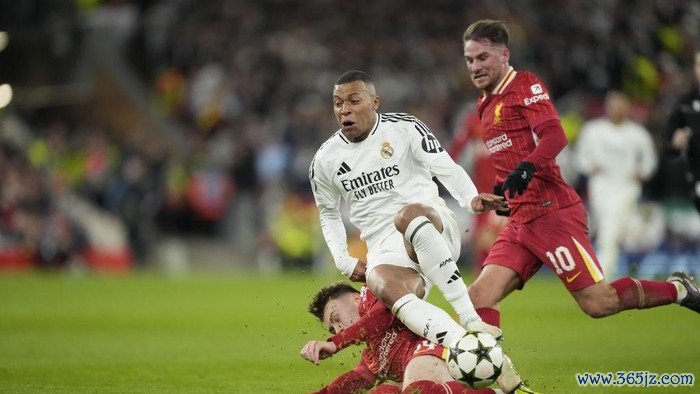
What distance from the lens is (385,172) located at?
24.3 feet

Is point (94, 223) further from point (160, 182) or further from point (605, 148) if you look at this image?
point (605, 148)

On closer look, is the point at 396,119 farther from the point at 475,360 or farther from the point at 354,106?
the point at 475,360

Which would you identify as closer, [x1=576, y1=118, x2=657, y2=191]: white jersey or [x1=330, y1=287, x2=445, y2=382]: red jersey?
[x1=330, y1=287, x2=445, y2=382]: red jersey

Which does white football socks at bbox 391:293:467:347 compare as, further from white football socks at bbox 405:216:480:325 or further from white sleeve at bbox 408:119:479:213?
white sleeve at bbox 408:119:479:213

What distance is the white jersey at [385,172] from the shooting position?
7.37 m

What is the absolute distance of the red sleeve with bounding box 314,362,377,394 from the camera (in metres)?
6.82

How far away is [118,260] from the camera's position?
22266 millimetres

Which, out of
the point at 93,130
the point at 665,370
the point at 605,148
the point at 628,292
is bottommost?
the point at 665,370

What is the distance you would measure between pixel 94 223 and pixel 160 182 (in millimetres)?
1566

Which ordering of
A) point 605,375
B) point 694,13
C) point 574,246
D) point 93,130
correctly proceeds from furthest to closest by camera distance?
point 93,130
point 694,13
point 605,375
point 574,246

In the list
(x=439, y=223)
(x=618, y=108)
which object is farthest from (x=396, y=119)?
(x=618, y=108)

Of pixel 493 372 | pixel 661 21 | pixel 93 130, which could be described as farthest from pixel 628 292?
pixel 93 130

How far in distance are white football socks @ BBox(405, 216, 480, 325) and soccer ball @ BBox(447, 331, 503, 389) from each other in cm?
55

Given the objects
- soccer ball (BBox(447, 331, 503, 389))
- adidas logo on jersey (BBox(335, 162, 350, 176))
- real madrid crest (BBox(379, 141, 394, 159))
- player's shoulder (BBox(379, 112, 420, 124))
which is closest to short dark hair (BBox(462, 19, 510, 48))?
player's shoulder (BBox(379, 112, 420, 124))
